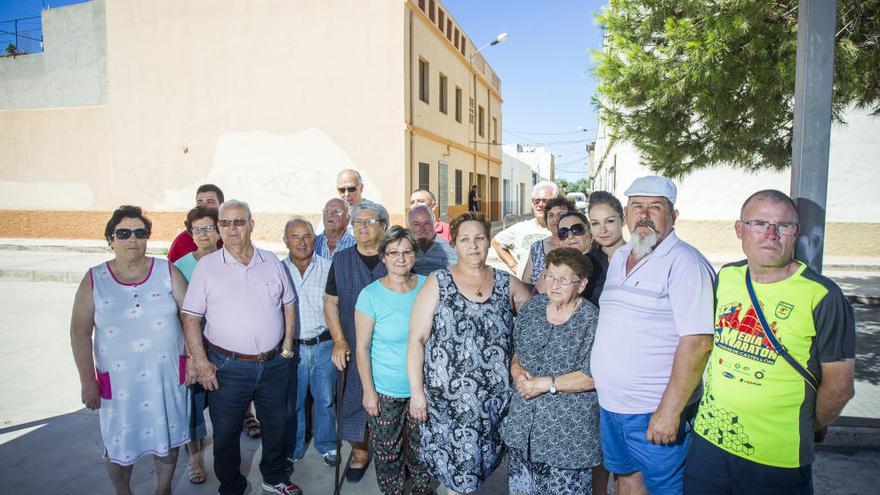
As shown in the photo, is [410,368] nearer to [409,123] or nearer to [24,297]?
[24,297]

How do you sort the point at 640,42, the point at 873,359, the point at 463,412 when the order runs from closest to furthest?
the point at 463,412 → the point at 640,42 → the point at 873,359

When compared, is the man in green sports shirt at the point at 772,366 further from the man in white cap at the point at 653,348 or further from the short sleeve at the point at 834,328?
the man in white cap at the point at 653,348

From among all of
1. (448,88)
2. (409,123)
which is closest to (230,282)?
(409,123)

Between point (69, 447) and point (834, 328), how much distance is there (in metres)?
4.72

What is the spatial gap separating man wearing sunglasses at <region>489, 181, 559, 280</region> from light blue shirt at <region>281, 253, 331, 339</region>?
1816mm

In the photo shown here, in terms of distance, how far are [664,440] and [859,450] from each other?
101 inches

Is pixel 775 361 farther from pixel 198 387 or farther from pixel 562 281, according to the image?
pixel 198 387

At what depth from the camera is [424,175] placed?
A: 15.8 meters

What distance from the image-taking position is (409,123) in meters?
14.0

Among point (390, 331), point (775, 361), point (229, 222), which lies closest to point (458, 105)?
point (229, 222)

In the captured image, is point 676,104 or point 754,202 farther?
point 676,104

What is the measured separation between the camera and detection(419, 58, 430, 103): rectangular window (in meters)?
15.5

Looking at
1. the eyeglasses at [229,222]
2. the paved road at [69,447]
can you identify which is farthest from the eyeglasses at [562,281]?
the eyeglasses at [229,222]

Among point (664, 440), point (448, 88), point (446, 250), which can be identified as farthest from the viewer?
point (448, 88)
